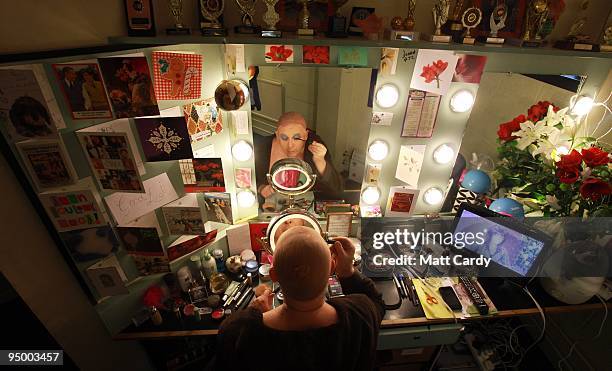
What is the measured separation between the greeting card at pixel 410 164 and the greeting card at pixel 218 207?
1.21 metres

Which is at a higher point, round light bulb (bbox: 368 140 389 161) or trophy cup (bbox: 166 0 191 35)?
trophy cup (bbox: 166 0 191 35)

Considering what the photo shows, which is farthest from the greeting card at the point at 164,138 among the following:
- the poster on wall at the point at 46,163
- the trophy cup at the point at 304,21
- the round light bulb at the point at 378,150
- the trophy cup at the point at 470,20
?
the trophy cup at the point at 470,20

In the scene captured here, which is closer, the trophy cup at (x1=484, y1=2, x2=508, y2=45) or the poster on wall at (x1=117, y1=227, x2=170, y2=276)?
the trophy cup at (x1=484, y1=2, x2=508, y2=45)

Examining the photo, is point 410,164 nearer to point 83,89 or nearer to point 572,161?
point 572,161

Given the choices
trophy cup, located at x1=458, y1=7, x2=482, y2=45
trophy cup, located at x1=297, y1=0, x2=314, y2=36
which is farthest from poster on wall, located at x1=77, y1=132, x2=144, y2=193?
trophy cup, located at x1=458, y1=7, x2=482, y2=45

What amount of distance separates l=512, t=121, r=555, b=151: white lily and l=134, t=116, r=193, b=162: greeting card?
6.81 feet

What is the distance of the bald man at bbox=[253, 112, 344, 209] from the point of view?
6.66ft

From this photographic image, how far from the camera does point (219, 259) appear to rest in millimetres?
2270

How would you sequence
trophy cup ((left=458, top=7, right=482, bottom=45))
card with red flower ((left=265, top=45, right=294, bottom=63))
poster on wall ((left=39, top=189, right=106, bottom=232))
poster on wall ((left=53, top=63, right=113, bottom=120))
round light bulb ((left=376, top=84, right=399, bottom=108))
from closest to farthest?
poster on wall ((left=53, top=63, right=113, bottom=120)) → poster on wall ((left=39, top=189, right=106, bottom=232)) → trophy cup ((left=458, top=7, right=482, bottom=45)) → card with red flower ((left=265, top=45, right=294, bottom=63)) → round light bulb ((left=376, top=84, right=399, bottom=108))

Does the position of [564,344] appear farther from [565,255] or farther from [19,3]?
[19,3]

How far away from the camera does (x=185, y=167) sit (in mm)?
1901

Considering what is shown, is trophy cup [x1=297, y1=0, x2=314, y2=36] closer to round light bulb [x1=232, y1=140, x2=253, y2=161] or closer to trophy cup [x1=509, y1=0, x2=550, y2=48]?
round light bulb [x1=232, y1=140, x2=253, y2=161]

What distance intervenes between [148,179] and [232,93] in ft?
2.14

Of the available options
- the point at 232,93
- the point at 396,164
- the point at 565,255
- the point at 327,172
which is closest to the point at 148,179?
the point at 232,93
